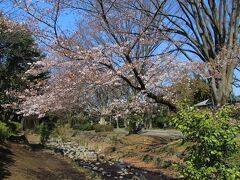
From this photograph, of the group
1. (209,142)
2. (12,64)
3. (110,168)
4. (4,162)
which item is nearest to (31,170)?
(4,162)

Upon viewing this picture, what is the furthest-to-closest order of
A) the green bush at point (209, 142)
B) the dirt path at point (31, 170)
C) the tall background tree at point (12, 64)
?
the tall background tree at point (12, 64)
the dirt path at point (31, 170)
the green bush at point (209, 142)

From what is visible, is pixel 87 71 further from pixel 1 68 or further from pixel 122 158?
pixel 1 68

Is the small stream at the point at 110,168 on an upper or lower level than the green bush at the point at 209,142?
lower

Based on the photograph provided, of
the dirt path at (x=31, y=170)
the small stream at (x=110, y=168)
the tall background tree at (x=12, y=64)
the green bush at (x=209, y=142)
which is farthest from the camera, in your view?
the tall background tree at (x=12, y=64)

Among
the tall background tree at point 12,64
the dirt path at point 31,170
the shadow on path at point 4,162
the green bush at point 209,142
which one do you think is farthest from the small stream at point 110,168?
the green bush at point 209,142

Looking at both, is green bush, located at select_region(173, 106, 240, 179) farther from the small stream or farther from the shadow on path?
the small stream

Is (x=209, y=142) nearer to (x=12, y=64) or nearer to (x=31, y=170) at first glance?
(x=31, y=170)

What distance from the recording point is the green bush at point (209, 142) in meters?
6.52

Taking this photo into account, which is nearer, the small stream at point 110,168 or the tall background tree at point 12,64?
the small stream at point 110,168

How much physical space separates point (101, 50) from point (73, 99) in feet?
7.50

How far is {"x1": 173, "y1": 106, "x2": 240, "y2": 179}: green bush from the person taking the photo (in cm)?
652

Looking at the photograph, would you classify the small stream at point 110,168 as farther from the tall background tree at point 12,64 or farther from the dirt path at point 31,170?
→ the tall background tree at point 12,64

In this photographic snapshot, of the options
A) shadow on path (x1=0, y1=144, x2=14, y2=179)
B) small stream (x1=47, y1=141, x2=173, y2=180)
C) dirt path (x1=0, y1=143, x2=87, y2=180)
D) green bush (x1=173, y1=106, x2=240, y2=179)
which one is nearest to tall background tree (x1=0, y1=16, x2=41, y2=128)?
shadow on path (x1=0, y1=144, x2=14, y2=179)

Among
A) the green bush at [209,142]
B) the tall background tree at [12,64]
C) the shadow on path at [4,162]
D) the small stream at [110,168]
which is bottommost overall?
the small stream at [110,168]
